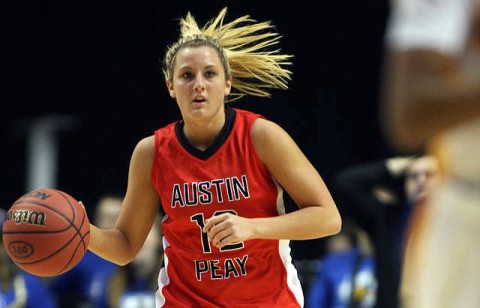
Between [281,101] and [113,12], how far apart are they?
144 inches

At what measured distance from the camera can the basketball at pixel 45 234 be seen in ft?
12.2

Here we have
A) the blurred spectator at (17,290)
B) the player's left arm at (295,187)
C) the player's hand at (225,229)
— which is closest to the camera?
the player's hand at (225,229)

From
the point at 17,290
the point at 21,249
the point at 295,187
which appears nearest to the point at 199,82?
the point at 295,187

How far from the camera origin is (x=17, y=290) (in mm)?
6898

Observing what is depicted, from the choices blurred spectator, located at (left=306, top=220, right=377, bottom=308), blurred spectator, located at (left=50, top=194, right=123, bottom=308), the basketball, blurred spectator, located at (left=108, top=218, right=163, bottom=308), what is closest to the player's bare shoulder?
the basketball

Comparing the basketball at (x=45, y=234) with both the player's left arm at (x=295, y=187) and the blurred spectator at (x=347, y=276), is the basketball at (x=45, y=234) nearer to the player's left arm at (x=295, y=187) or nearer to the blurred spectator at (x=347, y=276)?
the player's left arm at (x=295, y=187)

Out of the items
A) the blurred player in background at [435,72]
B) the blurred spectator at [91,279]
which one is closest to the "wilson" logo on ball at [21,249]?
the blurred player in background at [435,72]

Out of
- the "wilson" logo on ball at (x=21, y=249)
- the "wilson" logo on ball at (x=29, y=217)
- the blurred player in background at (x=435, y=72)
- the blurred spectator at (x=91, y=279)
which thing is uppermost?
the blurred player in background at (x=435, y=72)

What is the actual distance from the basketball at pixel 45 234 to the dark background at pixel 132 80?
14.6 feet

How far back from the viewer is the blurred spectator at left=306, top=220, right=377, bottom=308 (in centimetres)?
701

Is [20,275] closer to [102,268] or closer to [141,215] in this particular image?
[102,268]

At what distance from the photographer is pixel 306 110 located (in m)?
9.55

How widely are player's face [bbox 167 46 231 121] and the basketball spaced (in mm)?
686

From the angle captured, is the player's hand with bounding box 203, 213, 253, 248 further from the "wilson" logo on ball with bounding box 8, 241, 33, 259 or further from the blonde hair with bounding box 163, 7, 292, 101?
the blonde hair with bounding box 163, 7, 292, 101
